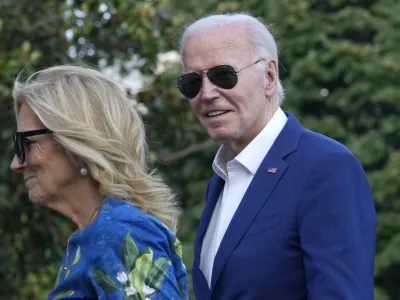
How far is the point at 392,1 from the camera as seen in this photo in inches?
706

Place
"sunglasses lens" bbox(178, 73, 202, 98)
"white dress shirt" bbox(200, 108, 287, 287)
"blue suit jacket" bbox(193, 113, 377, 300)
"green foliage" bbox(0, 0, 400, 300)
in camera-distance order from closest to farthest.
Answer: "blue suit jacket" bbox(193, 113, 377, 300)
"white dress shirt" bbox(200, 108, 287, 287)
"sunglasses lens" bbox(178, 73, 202, 98)
"green foliage" bbox(0, 0, 400, 300)

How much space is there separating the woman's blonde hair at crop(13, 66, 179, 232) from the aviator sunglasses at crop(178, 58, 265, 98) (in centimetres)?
52

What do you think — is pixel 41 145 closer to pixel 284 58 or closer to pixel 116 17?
pixel 116 17

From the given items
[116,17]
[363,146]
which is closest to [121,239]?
[116,17]

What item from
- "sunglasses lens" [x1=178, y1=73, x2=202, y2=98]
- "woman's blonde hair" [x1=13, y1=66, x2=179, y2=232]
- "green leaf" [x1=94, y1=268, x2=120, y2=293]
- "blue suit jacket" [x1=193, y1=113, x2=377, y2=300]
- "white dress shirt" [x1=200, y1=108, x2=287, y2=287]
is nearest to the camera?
"green leaf" [x1=94, y1=268, x2=120, y2=293]

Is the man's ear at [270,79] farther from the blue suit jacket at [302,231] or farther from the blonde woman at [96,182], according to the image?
the blonde woman at [96,182]

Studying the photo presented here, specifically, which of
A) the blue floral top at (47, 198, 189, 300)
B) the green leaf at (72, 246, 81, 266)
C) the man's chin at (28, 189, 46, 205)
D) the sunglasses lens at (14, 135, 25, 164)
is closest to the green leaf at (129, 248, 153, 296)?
the blue floral top at (47, 198, 189, 300)

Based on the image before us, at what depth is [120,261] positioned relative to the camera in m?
2.32

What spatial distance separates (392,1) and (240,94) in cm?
1548

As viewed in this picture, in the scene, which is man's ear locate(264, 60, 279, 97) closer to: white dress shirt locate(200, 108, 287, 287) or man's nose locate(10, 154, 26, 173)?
white dress shirt locate(200, 108, 287, 287)

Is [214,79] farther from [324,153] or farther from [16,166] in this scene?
[16,166]

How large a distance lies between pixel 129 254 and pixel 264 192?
65 cm

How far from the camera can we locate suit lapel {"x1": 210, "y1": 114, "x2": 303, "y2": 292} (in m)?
2.82

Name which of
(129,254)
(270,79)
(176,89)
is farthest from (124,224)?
(176,89)
